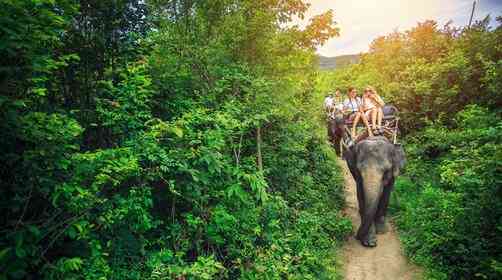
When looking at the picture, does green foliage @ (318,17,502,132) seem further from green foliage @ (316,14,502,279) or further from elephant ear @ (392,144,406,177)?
elephant ear @ (392,144,406,177)

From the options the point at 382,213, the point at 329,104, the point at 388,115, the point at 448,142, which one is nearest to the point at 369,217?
the point at 382,213

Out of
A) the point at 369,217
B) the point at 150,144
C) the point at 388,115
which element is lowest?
the point at 369,217

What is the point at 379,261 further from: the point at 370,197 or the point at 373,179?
the point at 373,179

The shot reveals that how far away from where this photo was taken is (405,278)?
5.20m

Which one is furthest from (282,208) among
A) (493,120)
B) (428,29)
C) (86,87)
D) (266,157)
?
(428,29)

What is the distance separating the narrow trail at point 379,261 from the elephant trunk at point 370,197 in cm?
32

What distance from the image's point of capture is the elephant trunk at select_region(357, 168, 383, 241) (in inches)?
233

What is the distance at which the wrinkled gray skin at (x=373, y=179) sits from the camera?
5984 millimetres

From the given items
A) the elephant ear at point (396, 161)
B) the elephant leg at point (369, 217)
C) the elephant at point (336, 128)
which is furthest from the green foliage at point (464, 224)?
the elephant at point (336, 128)

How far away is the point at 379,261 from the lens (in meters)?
5.72

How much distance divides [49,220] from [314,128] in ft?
24.6

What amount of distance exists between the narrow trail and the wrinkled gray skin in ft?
0.63

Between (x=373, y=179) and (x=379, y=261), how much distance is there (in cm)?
158

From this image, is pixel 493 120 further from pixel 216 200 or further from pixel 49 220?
pixel 49 220
